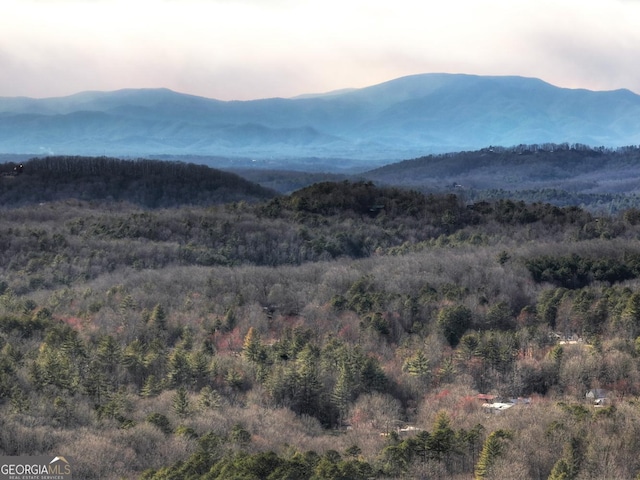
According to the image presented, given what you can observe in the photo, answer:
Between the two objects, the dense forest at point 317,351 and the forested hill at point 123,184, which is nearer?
the dense forest at point 317,351

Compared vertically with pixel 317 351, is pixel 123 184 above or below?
above

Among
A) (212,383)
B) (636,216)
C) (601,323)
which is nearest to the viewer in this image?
(212,383)

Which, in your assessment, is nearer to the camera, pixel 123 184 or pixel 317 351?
pixel 317 351

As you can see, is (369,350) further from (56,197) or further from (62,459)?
(56,197)

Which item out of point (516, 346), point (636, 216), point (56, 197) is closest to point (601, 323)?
point (516, 346)
